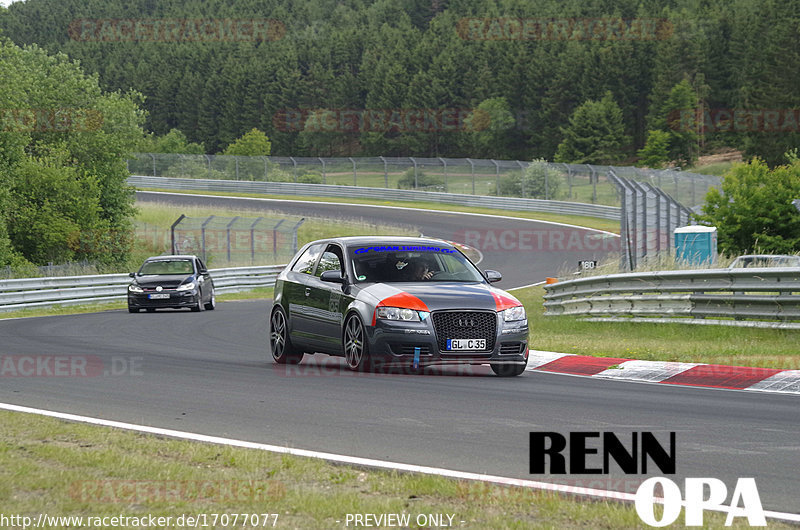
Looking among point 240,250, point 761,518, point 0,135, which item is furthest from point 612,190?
point 761,518

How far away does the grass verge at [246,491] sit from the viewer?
17.1 ft

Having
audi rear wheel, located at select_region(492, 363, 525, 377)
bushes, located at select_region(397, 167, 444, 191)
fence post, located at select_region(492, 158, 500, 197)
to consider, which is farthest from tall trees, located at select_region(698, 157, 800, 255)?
bushes, located at select_region(397, 167, 444, 191)

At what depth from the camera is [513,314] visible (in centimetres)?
1183

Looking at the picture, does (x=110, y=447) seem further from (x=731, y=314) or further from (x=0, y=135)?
(x=0, y=135)

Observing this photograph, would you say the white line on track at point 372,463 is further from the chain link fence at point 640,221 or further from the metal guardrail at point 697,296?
the chain link fence at point 640,221

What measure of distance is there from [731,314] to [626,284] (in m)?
3.24

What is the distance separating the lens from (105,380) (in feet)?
37.7

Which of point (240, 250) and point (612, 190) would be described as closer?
point (240, 250)

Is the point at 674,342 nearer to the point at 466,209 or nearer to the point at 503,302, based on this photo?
the point at 503,302

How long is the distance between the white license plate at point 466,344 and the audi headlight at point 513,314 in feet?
→ 1.28

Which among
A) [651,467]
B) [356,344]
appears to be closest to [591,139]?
[356,344]

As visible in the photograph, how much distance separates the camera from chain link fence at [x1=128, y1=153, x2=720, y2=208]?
6041cm

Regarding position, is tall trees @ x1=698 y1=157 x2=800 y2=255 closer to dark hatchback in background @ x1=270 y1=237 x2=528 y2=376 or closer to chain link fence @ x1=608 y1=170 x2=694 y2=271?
chain link fence @ x1=608 y1=170 x2=694 y2=271

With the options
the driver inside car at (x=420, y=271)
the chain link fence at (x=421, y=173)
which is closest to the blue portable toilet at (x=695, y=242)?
the driver inside car at (x=420, y=271)
